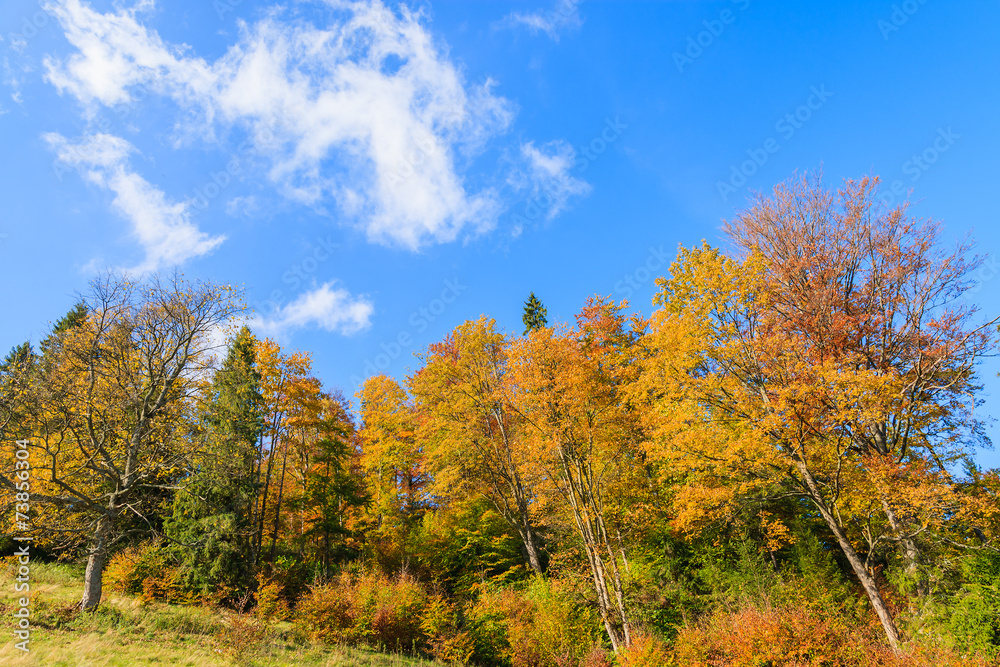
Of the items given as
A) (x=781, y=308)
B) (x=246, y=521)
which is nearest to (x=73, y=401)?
(x=246, y=521)

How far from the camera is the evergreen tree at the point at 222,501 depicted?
1517 centimetres

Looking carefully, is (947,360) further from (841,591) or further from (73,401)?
(73,401)

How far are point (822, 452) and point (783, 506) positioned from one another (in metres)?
7.17

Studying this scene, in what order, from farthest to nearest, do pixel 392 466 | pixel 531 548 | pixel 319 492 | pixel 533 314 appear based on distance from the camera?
pixel 533 314 → pixel 392 466 → pixel 319 492 → pixel 531 548

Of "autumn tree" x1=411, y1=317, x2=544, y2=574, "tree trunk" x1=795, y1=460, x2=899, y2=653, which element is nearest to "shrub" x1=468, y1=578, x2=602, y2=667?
"autumn tree" x1=411, y1=317, x2=544, y2=574

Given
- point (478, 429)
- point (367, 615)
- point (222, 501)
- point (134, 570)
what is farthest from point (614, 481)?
point (134, 570)

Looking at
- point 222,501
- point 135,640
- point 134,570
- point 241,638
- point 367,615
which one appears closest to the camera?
point 135,640

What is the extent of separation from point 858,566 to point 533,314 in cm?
2204

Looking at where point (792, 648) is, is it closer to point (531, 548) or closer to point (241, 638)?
Answer: point (531, 548)

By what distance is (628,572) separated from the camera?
14.4 m

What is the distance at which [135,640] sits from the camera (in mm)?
10516

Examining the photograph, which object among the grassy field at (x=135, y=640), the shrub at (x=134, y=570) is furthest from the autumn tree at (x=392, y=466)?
the shrub at (x=134, y=570)

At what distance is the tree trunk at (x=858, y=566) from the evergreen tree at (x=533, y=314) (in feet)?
63.8

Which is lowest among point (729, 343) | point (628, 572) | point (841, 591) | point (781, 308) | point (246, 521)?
point (841, 591)
